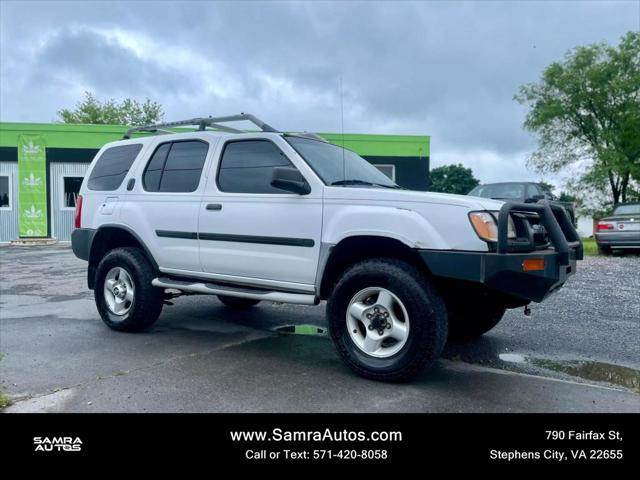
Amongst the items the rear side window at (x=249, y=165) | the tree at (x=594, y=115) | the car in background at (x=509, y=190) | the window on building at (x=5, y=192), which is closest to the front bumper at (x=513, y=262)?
the rear side window at (x=249, y=165)

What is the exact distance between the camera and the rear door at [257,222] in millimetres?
4320

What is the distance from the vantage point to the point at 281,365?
4375mm

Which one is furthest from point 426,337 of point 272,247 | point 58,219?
point 58,219

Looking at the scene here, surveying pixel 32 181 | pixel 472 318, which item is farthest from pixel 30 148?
pixel 472 318

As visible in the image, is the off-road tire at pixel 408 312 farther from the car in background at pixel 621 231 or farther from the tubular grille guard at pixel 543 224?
the car in background at pixel 621 231

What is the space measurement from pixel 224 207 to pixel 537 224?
266cm

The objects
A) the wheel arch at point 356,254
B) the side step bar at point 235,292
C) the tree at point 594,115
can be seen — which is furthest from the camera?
the tree at point 594,115

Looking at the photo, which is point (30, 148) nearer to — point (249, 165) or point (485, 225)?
point (249, 165)

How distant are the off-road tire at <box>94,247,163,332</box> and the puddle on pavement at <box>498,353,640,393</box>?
344 cm

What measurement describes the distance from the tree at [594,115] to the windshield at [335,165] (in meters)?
27.9

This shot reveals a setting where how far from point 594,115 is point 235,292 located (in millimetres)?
31433

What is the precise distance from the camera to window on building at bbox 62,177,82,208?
21.1 m

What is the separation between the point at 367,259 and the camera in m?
4.08
